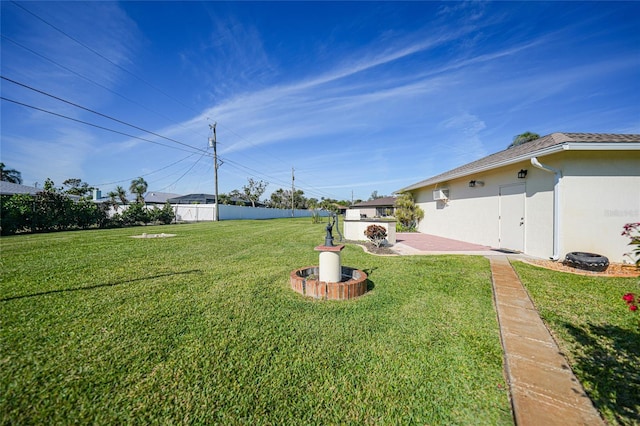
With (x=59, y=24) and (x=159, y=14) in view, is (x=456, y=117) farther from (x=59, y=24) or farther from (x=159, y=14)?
(x=59, y=24)

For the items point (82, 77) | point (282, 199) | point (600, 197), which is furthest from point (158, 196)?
point (600, 197)

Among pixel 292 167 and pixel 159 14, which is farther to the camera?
pixel 292 167

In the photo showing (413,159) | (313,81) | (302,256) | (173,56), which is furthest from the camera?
(413,159)

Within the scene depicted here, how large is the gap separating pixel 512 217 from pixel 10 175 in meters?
56.5

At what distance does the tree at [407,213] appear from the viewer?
576 inches

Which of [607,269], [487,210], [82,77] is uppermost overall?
[82,77]

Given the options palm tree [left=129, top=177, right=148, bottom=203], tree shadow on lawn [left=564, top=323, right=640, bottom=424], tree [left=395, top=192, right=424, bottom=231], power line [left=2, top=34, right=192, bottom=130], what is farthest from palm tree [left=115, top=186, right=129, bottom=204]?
tree shadow on lawn [left=564, top=323, right=640, bottom=424]

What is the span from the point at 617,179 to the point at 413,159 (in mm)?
14987

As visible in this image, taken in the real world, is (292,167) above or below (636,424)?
above

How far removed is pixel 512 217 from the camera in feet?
25.3

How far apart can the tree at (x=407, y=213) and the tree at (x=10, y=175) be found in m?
49.7

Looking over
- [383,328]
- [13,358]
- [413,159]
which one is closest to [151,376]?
[13,358]

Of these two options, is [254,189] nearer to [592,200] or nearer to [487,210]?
[487,210]

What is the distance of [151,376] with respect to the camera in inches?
79.8
